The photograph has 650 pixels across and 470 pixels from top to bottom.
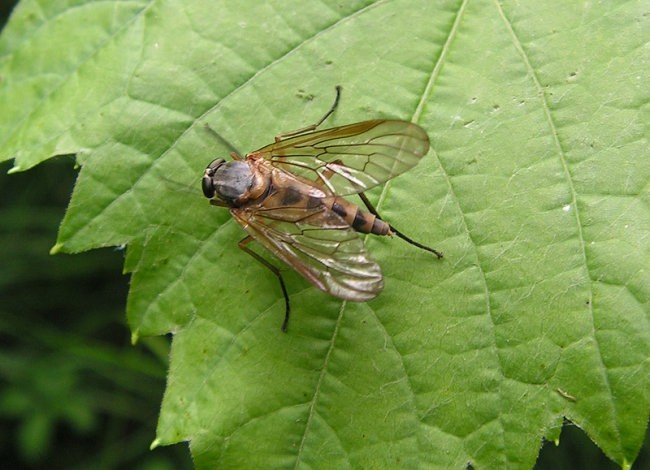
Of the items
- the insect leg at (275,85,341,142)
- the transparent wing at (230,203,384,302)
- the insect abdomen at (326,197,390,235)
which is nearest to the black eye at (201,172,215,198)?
the transparent wing at (230,203,384,302)

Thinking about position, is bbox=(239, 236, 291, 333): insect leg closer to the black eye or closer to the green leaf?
the green leaf

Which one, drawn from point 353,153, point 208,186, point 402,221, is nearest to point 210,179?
point 208,186

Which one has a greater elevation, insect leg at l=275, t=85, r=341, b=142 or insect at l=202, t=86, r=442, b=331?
insect leg at l=275, t=85, r=341, b=142

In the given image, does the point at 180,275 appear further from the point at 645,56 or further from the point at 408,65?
the point at 645,56

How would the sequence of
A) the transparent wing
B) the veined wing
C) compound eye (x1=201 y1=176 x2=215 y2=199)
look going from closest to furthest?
the transparent wing
the veined wing
compound eye (x1=201 y1=176 x2=215 y2=199)

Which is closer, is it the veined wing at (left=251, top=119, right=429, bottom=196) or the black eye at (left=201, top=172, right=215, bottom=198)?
the veined wing at (left=251, top=119, right=429, bottom=196)

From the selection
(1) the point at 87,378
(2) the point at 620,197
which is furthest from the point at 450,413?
(1) the point at 87,378

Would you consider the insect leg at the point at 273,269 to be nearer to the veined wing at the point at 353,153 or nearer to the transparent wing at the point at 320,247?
the transparent wing at the point at 320,247

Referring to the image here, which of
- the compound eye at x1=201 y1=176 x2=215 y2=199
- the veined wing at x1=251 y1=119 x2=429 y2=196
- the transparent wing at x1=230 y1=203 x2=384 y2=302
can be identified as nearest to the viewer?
the transparent wing at x1=230 y1=203 x2=384 y2=302
